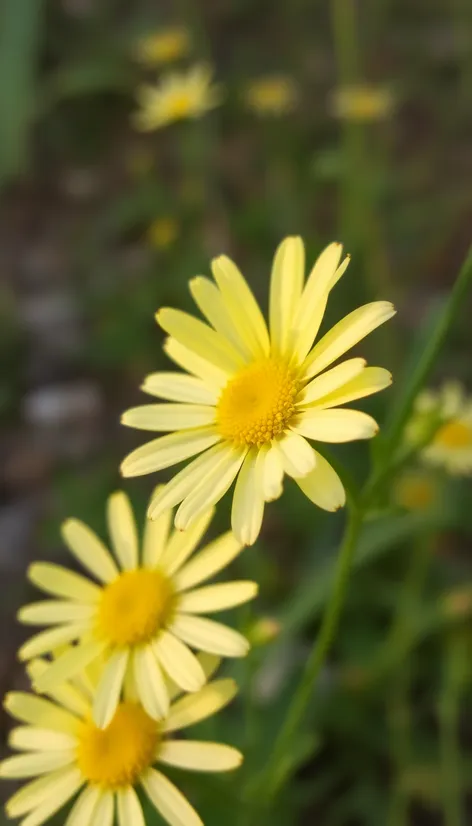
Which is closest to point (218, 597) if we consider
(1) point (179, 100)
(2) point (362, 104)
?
(2) point (362, 104)

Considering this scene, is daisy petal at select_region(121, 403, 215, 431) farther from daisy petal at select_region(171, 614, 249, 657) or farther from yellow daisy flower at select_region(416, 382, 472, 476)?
yellow daisy flower at select_region(416, 382, 472, 476)

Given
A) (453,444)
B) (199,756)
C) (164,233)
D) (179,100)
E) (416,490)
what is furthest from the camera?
(179,100)

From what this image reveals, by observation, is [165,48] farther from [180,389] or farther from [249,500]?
[249,500]

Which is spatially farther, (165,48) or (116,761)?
(165,48)

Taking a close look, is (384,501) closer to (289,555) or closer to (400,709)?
(400,709)

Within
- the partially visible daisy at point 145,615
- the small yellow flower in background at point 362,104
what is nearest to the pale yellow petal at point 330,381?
the partially visible daisy at point 145,615

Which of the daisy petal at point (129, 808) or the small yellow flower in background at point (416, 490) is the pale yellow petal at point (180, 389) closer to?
the daisy petal at point (129, 808)

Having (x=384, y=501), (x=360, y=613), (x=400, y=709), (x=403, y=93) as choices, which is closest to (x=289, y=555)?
(x=360, y=613)
